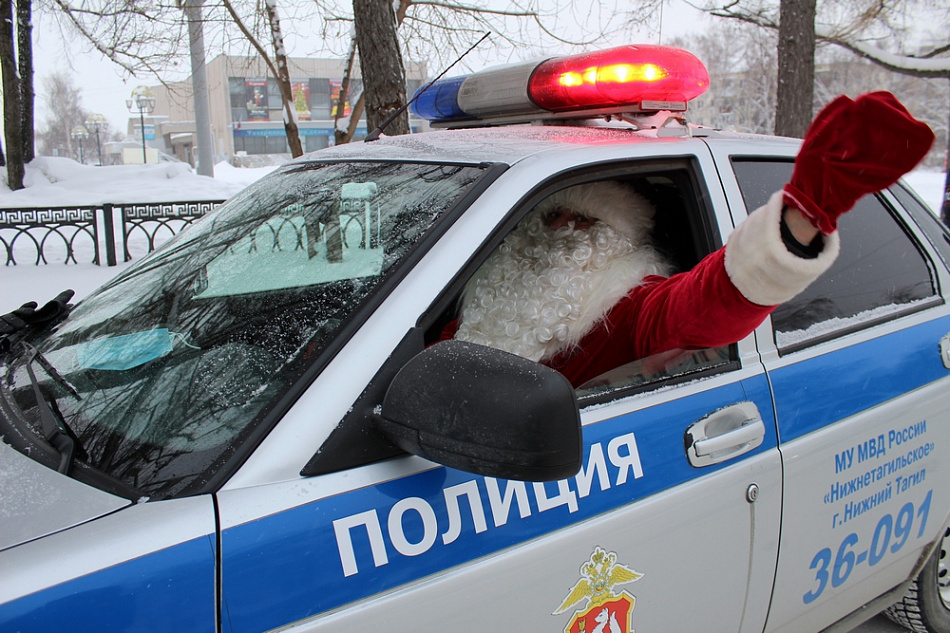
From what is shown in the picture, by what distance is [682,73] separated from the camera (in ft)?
6.56

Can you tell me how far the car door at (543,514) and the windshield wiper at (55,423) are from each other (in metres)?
0.33

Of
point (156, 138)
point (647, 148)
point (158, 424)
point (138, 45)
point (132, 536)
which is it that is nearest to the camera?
point (132, 536)

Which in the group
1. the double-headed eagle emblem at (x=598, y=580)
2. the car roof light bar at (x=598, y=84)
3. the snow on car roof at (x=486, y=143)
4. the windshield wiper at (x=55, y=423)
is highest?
the car roof light bar at (x=598, y=84)

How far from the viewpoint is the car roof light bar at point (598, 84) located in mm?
1954

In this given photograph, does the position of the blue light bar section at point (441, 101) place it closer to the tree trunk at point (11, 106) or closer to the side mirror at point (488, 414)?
the side mirror at point (488, 414)

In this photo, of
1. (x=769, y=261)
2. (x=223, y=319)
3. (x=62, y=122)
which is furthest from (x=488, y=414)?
(x=62, y=122)

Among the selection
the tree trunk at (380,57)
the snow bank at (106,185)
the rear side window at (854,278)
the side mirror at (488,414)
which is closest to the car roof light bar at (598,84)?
the rear side window at (854,278)

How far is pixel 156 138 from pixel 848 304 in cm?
8110

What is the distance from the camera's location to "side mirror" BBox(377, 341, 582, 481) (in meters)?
1.11

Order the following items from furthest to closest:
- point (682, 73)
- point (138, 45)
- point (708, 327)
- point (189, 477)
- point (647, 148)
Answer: point (138, 45)
point (682, 73)
point (647, 148)
point (708, 327)
point (189, 477)

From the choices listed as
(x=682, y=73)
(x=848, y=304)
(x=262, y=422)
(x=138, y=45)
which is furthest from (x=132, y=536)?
(x=138, y=45)

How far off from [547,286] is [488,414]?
77 cm

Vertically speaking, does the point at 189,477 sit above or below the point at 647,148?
below

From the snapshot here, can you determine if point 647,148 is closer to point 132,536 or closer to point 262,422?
point 262,422
